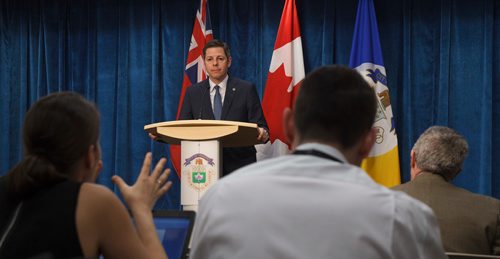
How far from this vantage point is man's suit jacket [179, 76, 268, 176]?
516 centimetres

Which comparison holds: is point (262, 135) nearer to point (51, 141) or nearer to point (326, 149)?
point (51, 141)

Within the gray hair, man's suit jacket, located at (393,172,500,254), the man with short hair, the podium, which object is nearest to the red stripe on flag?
the podium

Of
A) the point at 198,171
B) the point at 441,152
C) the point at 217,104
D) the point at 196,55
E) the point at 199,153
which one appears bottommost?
the point at 198,171

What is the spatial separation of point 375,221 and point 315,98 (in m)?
0.27

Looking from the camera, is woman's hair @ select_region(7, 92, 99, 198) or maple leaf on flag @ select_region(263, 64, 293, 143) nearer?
woman's hair @ select_region(7, 92, 99, 198)

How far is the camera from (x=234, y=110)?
203 inches

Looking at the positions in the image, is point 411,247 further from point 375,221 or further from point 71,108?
point 71,108

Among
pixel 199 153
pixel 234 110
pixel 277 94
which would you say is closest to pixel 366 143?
pixel 199 153

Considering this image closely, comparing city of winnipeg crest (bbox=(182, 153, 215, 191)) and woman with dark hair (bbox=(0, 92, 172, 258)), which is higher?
woman with dark hair (bbox=(0, 92, 172, 258))

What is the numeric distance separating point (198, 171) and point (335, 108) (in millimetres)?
2770

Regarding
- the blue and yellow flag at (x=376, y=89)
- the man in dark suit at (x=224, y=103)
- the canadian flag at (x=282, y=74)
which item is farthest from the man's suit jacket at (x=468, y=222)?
the canadian flag at (x=282, y=74)

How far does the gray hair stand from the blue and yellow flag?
3.22 m

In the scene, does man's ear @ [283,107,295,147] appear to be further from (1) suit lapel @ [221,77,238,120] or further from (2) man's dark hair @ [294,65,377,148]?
(1) suit lapel @ [221,77,238,120]

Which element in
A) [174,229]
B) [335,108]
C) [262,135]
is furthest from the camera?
[262,135]
